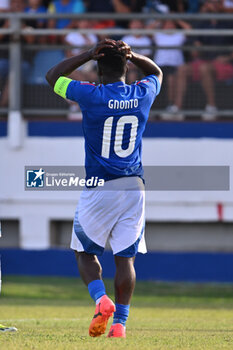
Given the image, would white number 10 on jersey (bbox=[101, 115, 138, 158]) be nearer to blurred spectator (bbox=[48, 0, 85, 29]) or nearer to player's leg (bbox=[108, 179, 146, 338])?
player's leg (bbox=[108, 179, 146, 338])

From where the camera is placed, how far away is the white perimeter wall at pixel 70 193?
1517 centimetres

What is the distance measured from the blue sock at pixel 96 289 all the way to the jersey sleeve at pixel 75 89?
4.61ft

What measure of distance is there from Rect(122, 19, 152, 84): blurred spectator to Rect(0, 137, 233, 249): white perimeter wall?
61.3 inches

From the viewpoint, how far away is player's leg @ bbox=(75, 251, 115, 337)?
6.01 metres

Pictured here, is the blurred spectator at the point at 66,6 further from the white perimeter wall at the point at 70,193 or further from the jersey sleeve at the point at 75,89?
the jersey sleeve at the point at 75,89

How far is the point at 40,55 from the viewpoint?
14.9m

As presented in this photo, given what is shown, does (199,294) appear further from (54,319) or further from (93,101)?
(93,101)

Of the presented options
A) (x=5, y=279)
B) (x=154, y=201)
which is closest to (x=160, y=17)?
(x=154, y=201)

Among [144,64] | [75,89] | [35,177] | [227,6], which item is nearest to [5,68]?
[227,6]

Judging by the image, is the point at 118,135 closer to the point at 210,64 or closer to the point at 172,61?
the point at 172,61

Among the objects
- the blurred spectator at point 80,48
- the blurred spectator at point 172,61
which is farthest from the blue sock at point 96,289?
the blurred spectator at point 172,61

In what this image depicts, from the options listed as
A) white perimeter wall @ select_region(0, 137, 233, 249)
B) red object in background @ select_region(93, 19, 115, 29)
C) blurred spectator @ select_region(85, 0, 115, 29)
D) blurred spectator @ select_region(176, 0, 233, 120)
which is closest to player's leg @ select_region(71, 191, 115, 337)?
blurred spectator @ select_region(176, 0, 233, 120)

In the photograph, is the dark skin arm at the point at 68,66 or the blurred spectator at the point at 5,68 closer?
the dark skin arm at the point at 68,66

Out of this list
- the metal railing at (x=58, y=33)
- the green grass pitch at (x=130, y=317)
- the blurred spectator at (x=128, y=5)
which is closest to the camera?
the green grass pitch at (x=130, y=317)
